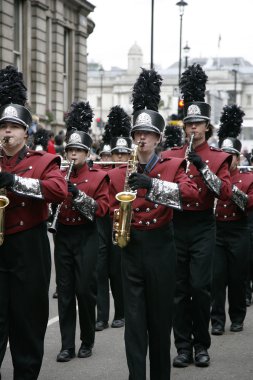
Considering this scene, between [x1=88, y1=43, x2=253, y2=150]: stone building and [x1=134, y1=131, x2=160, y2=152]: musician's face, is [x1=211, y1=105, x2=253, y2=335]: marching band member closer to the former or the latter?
[x1=134, y1=131, x2=160, y2=152]: musician's face

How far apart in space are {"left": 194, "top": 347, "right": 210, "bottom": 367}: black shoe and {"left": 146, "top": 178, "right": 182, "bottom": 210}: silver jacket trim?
215 cm

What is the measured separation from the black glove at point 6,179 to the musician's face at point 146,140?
1092 millimetres

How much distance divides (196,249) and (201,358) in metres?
1.03

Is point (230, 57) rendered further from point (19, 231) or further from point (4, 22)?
point (19, 231)

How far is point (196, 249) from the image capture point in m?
7.97

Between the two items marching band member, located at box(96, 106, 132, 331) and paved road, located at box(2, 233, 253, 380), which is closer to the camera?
paved road, located at box(2, 233, 253, 380)

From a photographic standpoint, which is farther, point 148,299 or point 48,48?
point 48,48

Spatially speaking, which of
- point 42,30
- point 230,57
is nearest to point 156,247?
point 42,30

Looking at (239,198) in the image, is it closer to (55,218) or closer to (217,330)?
(217,330)

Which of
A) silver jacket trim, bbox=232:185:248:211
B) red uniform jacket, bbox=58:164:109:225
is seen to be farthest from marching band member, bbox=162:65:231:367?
silver jacket trim, bbox=232:185:248:211

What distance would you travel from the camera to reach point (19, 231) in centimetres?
644

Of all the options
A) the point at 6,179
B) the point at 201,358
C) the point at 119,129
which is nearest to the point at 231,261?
the point at 201,358

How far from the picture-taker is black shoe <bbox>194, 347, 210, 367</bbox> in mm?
7961

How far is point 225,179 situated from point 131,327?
2020 mm
